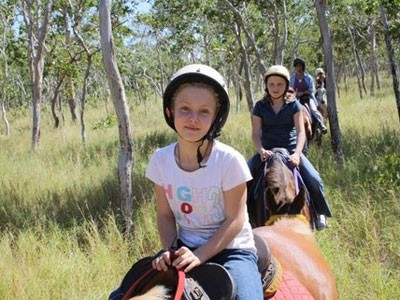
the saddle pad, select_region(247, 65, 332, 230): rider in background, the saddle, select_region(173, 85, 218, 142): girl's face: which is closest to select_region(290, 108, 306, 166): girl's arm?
select_region(247, 65, 332, 230): rider in background

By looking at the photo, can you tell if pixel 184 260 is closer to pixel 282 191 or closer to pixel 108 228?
pixel 282 191

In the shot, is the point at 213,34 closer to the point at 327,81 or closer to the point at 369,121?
the point at 369,121

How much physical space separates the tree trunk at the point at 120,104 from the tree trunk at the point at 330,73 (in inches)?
168

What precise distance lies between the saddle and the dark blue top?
3.57m

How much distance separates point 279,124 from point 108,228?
2410 millimetres

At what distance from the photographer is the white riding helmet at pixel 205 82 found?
2.13 metres

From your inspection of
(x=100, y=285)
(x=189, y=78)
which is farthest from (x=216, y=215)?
(x=100, y=285)

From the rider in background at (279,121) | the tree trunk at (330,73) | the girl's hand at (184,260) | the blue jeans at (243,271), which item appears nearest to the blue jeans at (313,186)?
the rider in background at (279,121)

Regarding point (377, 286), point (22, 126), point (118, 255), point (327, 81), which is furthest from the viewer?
point (22, 126)

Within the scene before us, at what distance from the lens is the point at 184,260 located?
200cm

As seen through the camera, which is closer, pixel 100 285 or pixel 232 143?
Result: pixel 100 285

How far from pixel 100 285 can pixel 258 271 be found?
2.49 metres

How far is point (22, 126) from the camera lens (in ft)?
91.4

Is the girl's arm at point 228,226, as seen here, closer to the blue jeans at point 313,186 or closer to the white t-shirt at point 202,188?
the white t-shirt at point 202,188
